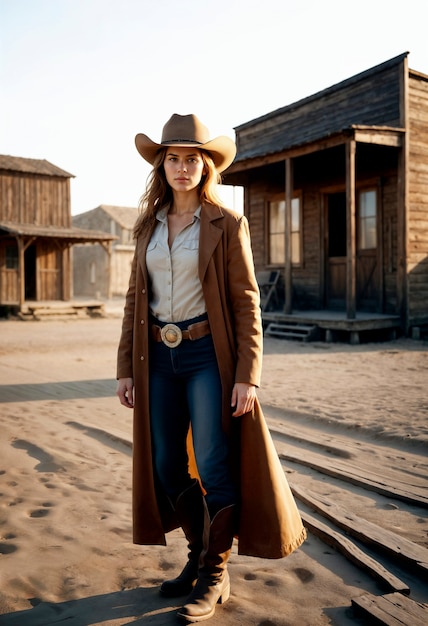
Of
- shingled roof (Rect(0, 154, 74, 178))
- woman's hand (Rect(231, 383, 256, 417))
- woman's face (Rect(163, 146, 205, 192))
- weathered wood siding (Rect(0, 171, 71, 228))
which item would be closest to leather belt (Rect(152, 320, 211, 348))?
woman's hand (Rect(231, 383, 256, 417))

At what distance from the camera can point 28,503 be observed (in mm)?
3357

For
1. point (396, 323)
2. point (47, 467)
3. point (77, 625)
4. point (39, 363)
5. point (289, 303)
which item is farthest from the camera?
point (289, 303)

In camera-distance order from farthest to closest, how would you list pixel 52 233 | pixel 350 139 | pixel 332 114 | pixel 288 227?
pixel 52 233 < pixel 332 114 < pixel 288 227 < pixel 350 139

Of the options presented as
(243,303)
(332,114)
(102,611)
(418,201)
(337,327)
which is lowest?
(102,611)

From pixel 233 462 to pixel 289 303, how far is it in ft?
34.9

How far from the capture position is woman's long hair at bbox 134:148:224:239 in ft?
8.36

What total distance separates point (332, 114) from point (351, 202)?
3.72 meters

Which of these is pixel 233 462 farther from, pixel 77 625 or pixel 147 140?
pixel 147 140

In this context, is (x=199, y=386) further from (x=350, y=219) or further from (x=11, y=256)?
(x=11, y=256)

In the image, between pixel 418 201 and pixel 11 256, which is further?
pixel 11 256

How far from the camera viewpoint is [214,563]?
7.50 feet

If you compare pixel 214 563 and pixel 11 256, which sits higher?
pixel 11 256

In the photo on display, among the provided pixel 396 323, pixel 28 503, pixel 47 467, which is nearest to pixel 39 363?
pixel 47 467

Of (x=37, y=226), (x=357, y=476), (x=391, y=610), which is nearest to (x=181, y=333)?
(x=391, y=610)
